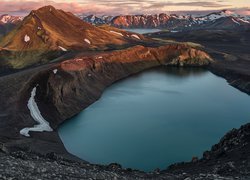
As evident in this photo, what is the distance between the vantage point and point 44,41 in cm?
16475

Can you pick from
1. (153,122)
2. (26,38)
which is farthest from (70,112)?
(26,38)

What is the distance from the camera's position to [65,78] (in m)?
101

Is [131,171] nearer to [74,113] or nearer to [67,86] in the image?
[74,113]

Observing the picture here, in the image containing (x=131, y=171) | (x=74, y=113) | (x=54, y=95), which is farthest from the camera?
(x=54, y=95)

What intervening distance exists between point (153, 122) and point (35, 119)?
80.9 feet

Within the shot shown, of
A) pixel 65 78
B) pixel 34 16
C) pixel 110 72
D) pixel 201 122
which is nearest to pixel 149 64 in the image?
pixel 110 72

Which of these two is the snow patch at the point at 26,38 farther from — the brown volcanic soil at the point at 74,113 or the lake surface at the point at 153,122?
the lake surface at the point at 153,122

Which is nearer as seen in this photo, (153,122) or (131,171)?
(131,171)

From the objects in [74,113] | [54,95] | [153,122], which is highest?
[54,95]

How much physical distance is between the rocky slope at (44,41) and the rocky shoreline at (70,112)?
22923mm

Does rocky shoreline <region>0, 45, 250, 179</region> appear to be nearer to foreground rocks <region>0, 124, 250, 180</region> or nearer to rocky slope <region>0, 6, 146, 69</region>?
foreground rocks <region>0, 124, 250, 180</region>

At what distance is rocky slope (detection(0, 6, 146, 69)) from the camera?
155 metres

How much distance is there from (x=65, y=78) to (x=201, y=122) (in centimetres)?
3866

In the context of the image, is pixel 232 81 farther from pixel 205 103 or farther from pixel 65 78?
pixel 65 78
